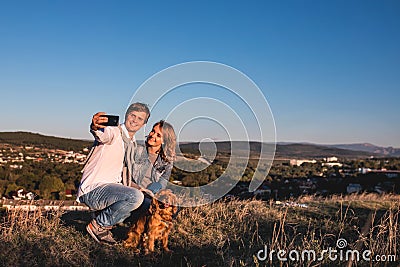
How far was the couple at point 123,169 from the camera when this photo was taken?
15.5 ft

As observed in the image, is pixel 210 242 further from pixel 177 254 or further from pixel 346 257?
pixel 346 257

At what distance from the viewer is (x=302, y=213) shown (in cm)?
702

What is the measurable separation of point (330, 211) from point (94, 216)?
4.28m

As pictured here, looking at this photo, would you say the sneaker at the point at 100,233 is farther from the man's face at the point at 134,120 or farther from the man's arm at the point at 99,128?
the man's face at the point at 134,120

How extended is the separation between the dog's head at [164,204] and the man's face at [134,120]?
2.77ft

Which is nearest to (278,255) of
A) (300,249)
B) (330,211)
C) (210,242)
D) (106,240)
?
(300,249)

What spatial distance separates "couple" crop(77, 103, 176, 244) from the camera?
4.73m

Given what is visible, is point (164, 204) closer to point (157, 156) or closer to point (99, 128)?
point (157, 156)

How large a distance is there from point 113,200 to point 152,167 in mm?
669

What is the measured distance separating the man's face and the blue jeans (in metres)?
0.69

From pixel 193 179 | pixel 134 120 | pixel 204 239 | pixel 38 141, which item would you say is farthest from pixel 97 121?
pixel 38 141

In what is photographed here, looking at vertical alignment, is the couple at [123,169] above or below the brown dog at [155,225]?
above

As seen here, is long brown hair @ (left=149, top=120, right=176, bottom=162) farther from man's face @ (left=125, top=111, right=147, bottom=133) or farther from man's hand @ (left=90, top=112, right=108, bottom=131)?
man's hand @ (left=90, top=112, right=108, bottom=131)

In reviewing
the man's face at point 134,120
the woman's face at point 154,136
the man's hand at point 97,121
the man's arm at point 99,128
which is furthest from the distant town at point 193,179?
the man's hand at point 97,121
